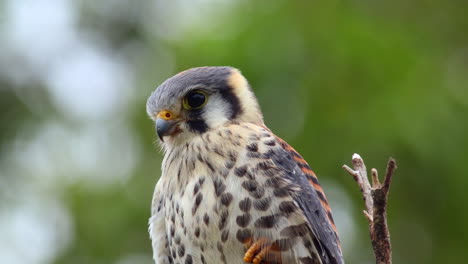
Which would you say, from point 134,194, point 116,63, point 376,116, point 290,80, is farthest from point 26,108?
point 376,116

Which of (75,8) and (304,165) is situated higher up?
(75,8)

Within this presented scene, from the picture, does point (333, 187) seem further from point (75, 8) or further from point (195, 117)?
point (75, 8)

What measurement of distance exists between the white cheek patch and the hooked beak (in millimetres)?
166

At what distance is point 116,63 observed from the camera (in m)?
9.30

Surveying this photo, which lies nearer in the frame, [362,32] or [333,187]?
[333,187]

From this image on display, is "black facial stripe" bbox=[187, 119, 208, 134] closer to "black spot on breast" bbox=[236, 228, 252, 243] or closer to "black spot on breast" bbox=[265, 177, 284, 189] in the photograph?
"black spot on breast" bbox=[265, 177, 284, 189]

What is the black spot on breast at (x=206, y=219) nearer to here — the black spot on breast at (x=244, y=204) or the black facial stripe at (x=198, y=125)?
the black spot on breast at (x=244, y=204)

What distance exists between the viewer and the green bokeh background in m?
6.71

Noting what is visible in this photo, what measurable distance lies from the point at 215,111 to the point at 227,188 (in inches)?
21.0

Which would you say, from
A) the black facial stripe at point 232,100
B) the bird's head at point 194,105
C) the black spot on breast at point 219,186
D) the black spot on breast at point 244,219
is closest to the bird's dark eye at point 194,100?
the bird's head at point 194,105

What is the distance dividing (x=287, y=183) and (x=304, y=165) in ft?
1.06

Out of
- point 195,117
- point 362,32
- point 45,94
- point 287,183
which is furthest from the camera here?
point 45,94

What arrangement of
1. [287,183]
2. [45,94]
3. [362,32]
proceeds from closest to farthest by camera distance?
[287,183]
[362,32]
[45,94]

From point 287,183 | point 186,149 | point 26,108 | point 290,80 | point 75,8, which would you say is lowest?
point 287,183
